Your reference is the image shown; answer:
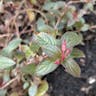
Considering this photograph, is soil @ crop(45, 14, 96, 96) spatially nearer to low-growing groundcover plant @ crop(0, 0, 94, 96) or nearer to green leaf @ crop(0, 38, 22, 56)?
low-growing groundcover plant @ crop(0, 0, 94, 96)

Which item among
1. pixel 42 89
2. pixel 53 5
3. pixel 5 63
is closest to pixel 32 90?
pixel 42 89

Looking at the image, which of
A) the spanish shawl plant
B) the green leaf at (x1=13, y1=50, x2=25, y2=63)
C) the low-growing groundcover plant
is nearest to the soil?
the low-growing groundcover plant

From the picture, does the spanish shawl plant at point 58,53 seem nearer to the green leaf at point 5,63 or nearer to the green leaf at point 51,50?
the green leaf at point 51,50

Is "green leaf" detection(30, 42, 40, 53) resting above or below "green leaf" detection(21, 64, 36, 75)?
above

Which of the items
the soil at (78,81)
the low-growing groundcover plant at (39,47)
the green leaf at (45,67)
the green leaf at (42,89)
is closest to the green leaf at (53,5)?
the low-growing groundcover plant at (39,47)

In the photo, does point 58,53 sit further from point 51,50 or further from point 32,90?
point 32,90

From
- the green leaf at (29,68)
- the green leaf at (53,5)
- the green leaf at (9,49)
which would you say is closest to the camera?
the green leaf at (29,68)

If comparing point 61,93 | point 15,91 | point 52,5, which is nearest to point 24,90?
point 15,91

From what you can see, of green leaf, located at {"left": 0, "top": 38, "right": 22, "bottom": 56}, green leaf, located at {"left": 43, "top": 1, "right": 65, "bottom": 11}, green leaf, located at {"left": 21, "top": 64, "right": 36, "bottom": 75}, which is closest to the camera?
green leaf, located at {"left": 21, "top": 64, "right": 36, "bottom": 75}

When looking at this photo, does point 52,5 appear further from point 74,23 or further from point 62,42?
point 62,42
